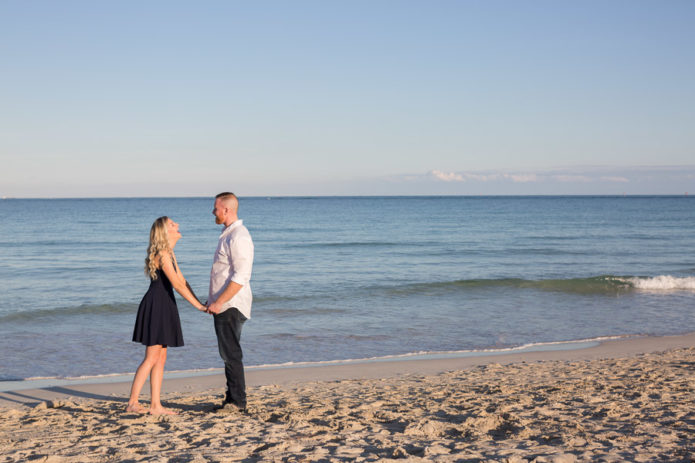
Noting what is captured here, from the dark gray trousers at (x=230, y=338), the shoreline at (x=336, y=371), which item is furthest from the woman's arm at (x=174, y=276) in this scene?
the shoreline at (x=336, y=371)

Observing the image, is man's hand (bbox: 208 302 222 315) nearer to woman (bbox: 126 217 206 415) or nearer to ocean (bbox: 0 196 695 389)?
woman (bbox: 126 217 206 415)

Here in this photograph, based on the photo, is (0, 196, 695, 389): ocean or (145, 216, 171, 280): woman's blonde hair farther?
(0, 196, 695, 389): ocean

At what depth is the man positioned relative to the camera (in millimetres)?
5309

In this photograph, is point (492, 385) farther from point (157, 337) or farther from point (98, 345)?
point (98, 345)

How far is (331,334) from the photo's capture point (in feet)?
37.9

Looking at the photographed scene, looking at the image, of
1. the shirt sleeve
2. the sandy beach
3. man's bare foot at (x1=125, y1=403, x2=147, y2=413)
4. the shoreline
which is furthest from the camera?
the shoreline

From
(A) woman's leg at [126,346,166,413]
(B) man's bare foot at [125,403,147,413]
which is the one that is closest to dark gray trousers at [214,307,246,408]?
(A) woman's leg at [126,346,166,413]

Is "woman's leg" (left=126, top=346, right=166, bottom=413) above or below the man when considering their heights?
below

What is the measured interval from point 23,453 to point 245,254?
231 centimetres

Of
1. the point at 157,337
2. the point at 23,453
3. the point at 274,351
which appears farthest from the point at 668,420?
the point at 274,351

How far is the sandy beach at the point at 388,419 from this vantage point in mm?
4434

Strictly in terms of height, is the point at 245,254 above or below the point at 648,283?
above

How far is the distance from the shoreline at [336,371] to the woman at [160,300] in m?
1.64

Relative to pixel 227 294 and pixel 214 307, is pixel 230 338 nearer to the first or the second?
pixel 214 307
